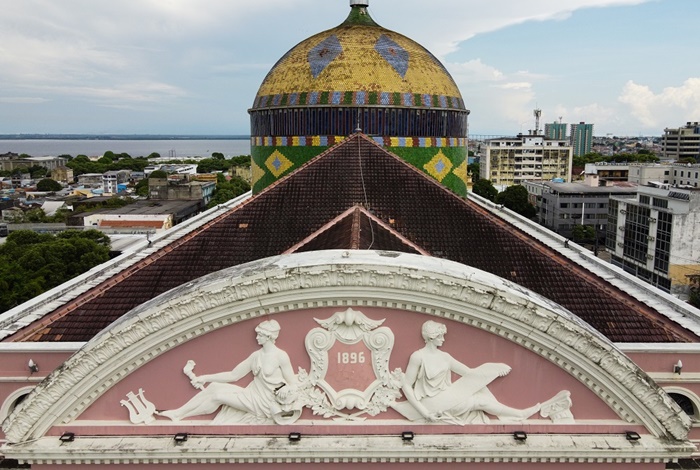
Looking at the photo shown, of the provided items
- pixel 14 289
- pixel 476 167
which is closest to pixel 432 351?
pixel 14 289

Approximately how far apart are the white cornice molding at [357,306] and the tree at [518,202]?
56.5 meters

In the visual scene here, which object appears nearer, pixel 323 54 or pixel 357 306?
pixel 357 306

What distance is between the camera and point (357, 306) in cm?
757

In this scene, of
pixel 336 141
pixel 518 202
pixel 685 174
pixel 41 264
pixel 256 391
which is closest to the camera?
pixel 256 391

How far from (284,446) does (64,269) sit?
30.0 m

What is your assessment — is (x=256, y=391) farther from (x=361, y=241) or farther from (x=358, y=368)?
(x=361, y=241)

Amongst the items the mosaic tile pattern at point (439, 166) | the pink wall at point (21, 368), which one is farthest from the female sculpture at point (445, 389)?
the mosaic tile pattern at point (439, 166)

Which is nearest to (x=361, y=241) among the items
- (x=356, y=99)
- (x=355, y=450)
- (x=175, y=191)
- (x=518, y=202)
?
(x=355, y=450)

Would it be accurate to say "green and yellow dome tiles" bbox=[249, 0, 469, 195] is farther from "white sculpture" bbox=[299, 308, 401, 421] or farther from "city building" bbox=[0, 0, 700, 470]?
"white sculpture" bbox=[299, 308, 401, 421]

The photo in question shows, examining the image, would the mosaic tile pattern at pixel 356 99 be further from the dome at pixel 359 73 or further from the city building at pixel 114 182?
the city building at pixel 114 182

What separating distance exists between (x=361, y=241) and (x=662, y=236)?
37.2m

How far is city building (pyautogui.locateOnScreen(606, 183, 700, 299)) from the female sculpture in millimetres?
35552

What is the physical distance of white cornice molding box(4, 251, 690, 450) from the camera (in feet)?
Answer: 24.2

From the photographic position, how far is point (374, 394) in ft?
25.4
